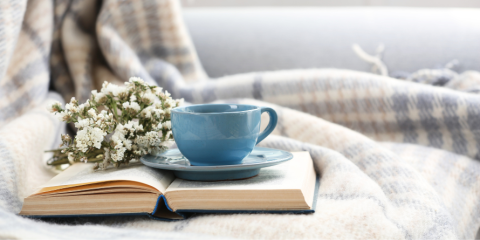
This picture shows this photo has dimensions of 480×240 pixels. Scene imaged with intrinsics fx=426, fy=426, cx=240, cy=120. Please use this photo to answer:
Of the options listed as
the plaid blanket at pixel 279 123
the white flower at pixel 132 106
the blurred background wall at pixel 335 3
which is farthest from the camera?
the blurred background wall at pixel 335 3

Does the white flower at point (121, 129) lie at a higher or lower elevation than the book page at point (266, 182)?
higher

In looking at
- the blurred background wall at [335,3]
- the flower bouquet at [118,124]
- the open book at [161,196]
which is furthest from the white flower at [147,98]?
the blurred background wall at [335,3]

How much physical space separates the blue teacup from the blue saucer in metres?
0.02

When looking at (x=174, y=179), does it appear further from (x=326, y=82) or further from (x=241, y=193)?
(x=326, y=82)

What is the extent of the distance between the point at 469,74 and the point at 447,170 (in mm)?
306

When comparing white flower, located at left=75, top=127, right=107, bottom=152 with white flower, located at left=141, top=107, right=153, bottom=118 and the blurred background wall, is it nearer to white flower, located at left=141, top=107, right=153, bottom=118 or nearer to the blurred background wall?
white flower, located at left=141, top=107, right=153, bottom=118

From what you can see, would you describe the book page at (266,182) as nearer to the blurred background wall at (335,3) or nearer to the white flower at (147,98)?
the white flower at (147,98)

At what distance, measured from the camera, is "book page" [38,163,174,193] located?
1.52 ft

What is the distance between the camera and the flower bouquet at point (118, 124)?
0.52 metres

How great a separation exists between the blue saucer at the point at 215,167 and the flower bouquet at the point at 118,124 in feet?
0.09

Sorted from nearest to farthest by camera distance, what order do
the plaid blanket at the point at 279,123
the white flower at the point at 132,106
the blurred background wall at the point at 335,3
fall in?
the plaid blanket at the point at 279,123 → the white flower at the point at 132,106 → the blurred background wall at the point at 335,3

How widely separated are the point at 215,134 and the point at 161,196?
0.30 feet

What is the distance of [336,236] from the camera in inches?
16.6

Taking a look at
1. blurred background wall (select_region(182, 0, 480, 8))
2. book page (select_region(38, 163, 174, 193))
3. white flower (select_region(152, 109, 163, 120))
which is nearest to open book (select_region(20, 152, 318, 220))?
book page (select_region(38, 163, 174, 193))
